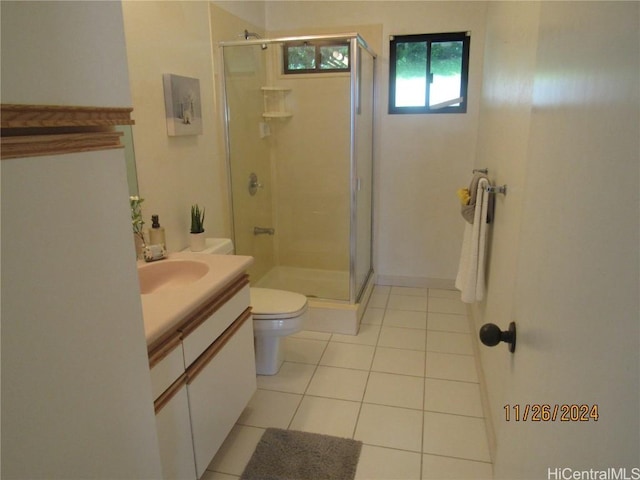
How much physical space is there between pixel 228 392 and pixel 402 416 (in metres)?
0.91

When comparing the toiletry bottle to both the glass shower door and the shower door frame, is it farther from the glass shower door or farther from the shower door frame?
the glass shower door

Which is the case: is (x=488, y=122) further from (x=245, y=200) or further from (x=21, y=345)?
(x=21, y=345)

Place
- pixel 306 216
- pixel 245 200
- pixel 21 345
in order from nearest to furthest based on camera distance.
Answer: pixel 21 345 → pixel 245 200 → pixel 306 216

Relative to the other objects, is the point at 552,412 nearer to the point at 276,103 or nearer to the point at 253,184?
the point at 253,184

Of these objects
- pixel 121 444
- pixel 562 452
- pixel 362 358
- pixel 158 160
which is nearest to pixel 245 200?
pixel 158 160

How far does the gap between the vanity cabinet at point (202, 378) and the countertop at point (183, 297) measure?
0.05m

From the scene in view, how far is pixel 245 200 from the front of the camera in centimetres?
335

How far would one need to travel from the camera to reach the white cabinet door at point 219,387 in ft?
5.35

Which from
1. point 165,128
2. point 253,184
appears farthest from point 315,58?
point 165,128

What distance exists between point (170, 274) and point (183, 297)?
0.54m

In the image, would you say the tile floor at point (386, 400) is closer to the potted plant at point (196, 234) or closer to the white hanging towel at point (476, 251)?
the white hanging towel at point (476, 251)

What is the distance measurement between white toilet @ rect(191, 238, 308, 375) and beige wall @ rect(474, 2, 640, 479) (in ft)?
5.08

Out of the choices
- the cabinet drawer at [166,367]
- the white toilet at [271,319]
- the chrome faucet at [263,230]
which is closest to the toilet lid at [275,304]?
the white toilet at [271,319]

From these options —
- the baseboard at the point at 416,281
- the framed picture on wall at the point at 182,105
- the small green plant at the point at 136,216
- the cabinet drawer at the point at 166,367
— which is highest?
the framed picture on wall at the point at 182,105
